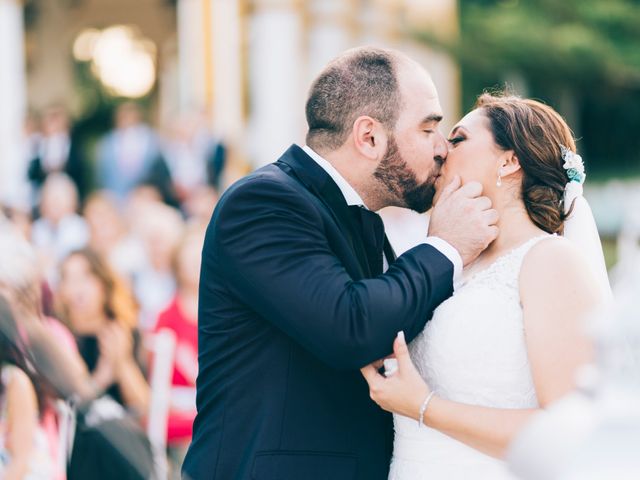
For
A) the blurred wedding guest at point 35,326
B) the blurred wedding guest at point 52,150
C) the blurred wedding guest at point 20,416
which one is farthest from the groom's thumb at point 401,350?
the blurred wedding guest at point 52,150

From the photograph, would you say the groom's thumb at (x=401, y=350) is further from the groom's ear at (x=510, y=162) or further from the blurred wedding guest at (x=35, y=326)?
the blurred wedding guest at (x=35, y=326)

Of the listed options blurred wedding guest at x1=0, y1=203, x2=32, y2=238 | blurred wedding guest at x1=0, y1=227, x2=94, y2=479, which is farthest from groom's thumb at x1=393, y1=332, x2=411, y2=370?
blurred wedding guest at x1=0, y1=203, x2=32, y2=238

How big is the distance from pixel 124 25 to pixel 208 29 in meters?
13.2

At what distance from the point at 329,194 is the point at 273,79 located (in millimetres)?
15604

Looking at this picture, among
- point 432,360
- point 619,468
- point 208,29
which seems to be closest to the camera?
point 619,468

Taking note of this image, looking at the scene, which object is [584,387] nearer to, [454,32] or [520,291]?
[520,291]

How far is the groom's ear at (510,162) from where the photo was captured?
11.5ft

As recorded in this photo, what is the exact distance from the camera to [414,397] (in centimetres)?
322

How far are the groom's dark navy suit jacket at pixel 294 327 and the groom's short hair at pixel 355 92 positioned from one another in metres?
0.18

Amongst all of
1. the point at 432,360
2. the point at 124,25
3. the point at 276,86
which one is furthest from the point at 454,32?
the point at 432,360

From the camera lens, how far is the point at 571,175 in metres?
3.52

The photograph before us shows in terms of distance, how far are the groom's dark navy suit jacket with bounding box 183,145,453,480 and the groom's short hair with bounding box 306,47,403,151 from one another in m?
0.18

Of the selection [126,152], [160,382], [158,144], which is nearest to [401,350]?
[160,382]

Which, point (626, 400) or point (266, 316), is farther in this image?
point (266, 316)
